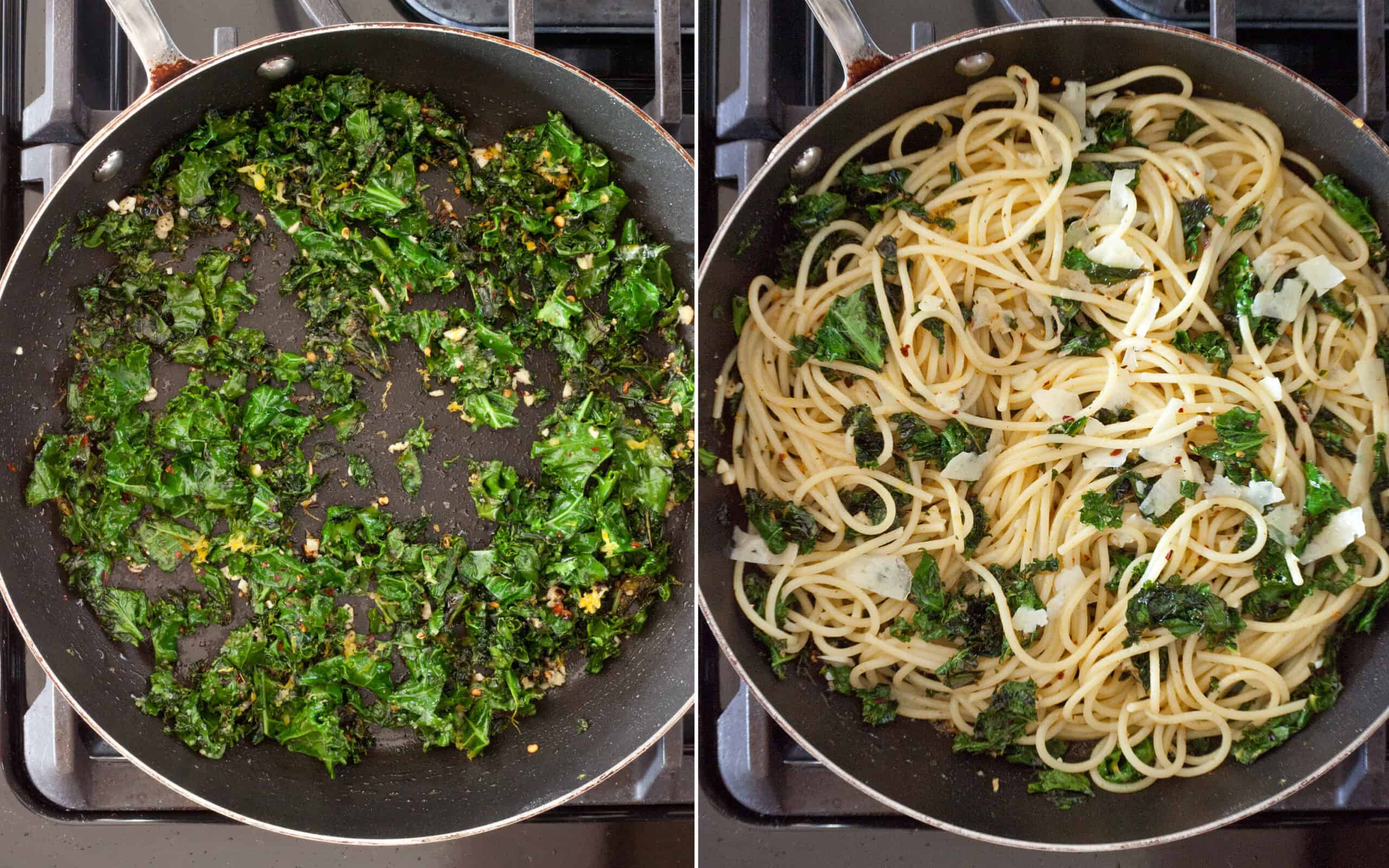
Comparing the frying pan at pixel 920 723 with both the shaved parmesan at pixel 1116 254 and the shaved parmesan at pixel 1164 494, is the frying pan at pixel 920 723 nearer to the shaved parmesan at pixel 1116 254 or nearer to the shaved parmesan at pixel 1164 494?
the shaved parmesan at pixel 1116 254

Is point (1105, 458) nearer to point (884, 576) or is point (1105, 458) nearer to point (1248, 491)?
point (1248, 491)

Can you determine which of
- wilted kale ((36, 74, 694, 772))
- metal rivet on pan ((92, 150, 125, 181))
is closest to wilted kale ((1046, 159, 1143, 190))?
wilted kale ((36, 74, 694, 772))

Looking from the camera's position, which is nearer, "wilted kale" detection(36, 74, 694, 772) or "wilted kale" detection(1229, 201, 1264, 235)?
"wilted kale" detection(1229, 201, 1264, 235)

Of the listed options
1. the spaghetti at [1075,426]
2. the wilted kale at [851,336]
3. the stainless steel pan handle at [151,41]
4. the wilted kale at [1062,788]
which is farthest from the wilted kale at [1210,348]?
the stainless steel pan handle at [151,41]

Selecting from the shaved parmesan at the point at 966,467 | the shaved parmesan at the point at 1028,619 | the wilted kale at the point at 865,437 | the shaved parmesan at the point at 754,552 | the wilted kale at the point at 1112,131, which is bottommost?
the shaved parmesan at the point at 1028,619

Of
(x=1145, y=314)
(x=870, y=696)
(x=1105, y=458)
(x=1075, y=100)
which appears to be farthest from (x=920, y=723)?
(x=1075, y=100)

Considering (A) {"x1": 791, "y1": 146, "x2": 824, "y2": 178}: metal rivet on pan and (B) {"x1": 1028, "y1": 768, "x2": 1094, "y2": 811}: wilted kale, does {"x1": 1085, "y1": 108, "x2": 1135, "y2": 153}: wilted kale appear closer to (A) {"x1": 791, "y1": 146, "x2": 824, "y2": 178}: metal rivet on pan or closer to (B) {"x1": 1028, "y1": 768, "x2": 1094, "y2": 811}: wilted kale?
(A) {"x1": 791, "y1": 146, "x2": 824, "y2": 178}: metal rivet on pan
